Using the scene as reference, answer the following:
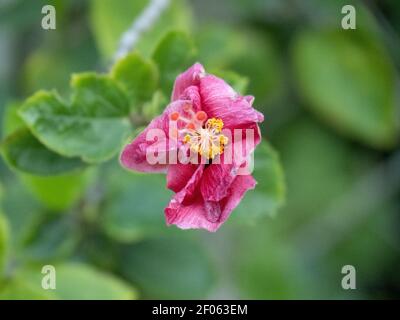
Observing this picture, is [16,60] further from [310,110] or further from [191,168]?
[191,168]

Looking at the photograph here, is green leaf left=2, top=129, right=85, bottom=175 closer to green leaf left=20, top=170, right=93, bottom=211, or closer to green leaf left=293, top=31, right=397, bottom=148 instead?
green leaf left=20, top=170, right=93, bottom=211

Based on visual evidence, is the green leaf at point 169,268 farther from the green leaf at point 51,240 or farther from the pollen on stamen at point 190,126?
the pollen on stamen at point 190,126

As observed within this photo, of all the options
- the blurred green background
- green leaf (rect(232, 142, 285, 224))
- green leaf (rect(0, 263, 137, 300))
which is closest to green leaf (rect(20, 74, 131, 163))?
green leaf (rect(232, 142, 285, 224))

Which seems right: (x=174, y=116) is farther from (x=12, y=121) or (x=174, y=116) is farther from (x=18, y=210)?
(x=18, y=210)

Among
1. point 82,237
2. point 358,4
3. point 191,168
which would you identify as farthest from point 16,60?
point 191,168

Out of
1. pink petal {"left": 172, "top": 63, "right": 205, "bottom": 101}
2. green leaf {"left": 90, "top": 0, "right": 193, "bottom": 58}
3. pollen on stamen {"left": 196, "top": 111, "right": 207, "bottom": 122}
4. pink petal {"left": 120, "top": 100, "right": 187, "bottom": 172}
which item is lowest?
pink petal {"left": 120, "top": 100, "right": 187, "bottom": 172}

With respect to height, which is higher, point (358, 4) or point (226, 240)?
point (358, 4)

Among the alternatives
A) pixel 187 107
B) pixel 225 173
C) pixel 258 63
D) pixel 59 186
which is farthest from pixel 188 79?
pixel 258 63
